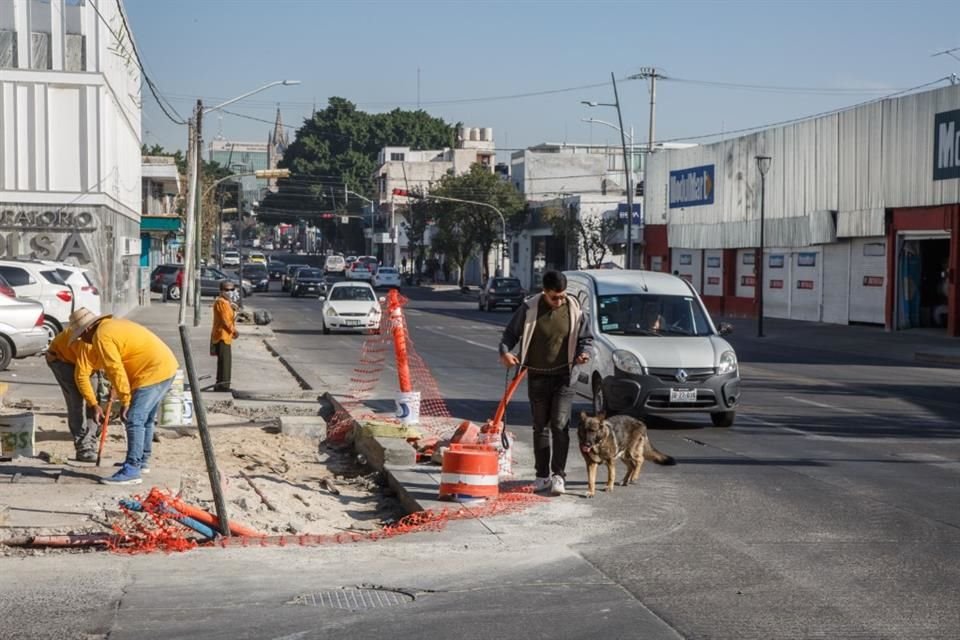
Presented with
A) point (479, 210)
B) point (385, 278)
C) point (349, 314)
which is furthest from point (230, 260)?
point (349, 314)

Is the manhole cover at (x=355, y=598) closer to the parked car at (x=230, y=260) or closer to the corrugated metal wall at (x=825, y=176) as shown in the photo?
the corrugated metal wall at (x=825, y=176)

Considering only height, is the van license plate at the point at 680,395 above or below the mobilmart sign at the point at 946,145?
below

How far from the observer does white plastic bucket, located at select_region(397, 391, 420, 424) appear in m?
14.4

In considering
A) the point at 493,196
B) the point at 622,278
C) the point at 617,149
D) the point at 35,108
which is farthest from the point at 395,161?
the point at 622,278

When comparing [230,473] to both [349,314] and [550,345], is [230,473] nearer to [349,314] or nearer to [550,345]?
[550,345]

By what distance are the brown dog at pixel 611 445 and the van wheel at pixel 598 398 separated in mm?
4018

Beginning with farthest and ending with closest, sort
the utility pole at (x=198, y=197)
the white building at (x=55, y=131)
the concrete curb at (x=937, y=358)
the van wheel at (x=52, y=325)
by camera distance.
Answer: the white building at (x=55, y=131) < the utility pole at (x=198, y=197) < the concrete curb at (x=937, y=358) < the van wheel at (x=52, y=325)

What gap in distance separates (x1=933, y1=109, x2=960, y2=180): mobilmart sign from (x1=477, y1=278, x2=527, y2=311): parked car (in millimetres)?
22344

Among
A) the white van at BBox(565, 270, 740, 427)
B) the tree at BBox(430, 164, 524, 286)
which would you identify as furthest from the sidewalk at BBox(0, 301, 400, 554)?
the tree at BBox(430, 164, 524, 286)

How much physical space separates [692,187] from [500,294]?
385 inches

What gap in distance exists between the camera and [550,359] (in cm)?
1082

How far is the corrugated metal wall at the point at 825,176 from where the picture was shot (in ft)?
130

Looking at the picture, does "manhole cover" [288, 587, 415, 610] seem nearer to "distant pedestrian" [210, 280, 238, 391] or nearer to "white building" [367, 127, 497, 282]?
"distant pedestrian" [210, 280, 238, 391]

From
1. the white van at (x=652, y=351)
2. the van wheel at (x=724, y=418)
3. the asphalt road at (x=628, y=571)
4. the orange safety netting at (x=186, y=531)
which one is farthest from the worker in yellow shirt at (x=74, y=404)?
the van wheel at (x=724, y=418)
